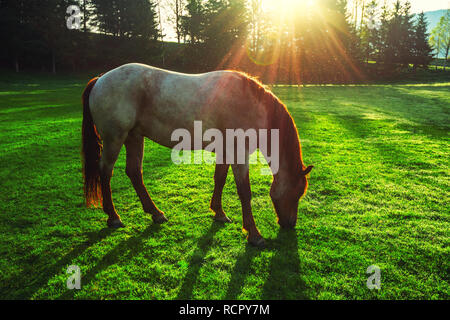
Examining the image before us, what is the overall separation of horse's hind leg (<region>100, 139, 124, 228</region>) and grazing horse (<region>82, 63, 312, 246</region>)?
13mm

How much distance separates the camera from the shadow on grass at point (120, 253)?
8.42ft

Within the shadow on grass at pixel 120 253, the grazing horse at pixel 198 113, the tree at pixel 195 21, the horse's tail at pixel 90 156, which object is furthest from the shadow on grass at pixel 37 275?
the tree at pixel 195 21

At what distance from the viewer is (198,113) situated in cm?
317

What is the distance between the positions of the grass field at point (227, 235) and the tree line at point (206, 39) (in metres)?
28.6

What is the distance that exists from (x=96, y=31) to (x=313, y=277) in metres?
48.8

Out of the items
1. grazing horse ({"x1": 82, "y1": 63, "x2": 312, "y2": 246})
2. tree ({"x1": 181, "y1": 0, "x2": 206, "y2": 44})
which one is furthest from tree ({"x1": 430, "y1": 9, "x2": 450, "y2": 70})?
grazing horse ({"x1": 82, "y1": 63, "x2": 312, "y2": 246})

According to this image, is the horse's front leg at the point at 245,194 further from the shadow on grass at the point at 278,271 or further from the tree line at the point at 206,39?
the tree line at the point at 206,39

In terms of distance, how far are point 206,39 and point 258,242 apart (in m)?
38.0

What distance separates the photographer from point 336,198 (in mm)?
4285

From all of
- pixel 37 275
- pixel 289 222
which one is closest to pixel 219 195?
pixel 289 222

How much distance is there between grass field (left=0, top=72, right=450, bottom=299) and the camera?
8.14 ft

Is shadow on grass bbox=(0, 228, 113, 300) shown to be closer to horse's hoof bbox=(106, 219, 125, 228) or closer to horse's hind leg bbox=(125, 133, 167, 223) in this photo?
horse's hoof bbox=(106, 219, 125, 228)

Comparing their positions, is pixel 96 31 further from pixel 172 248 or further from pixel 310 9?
pixel 172 248

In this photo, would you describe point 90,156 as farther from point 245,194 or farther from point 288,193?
point 288,193
